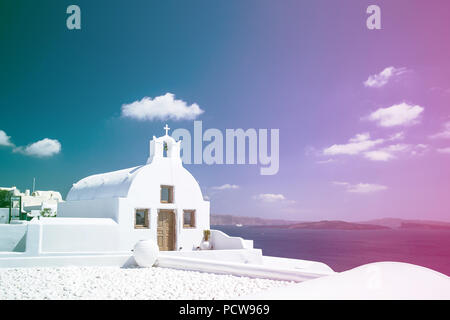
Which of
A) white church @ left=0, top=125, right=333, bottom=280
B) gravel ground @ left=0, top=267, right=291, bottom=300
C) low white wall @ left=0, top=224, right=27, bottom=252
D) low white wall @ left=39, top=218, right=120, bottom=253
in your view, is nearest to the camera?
gravel ground @ left=0, top=267, right=291, bottom=300

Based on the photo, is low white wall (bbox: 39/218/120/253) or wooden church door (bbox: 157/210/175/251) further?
wooden church door (bbox: 157/210/175/251)

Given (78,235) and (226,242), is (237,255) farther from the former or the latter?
(78,235)

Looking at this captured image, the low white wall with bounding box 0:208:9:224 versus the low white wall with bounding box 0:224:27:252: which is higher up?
the low white wall with bounding box 0:208:9:224

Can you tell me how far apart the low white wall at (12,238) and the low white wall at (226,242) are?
28.2 feet

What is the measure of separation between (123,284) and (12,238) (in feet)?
26.2

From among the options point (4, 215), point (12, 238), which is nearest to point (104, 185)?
point (12, 238)

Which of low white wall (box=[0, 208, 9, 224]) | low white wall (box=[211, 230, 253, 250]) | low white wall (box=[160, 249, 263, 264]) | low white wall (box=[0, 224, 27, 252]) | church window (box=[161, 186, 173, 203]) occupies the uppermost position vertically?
church window (box=[161, 186, 173, 203])

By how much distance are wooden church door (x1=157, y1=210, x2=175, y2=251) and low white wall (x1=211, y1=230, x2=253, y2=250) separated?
84.9 inches

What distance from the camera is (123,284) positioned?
9.31m

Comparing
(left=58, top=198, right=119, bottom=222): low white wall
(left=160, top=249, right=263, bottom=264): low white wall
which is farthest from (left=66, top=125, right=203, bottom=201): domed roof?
(left=160, top=249, right=263, bottom=264): low white wall

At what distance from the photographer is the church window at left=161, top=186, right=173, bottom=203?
760 inches

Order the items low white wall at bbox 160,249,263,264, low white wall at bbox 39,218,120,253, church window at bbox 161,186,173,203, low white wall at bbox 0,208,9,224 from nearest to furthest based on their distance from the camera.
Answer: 1. low white wall at bbox 39,218,120,253
2. low white wall at bbox 160,249,263,264
3. church window at bbox 161,186,173,203
4. low white wall at bbox 0,208,9,224

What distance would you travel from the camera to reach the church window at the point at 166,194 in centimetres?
1931

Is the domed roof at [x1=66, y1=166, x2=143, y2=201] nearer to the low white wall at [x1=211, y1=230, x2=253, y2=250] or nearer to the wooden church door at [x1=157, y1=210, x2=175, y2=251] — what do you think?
the wooden church door at [x1=157, y1=210, x2=175, y2=251]
